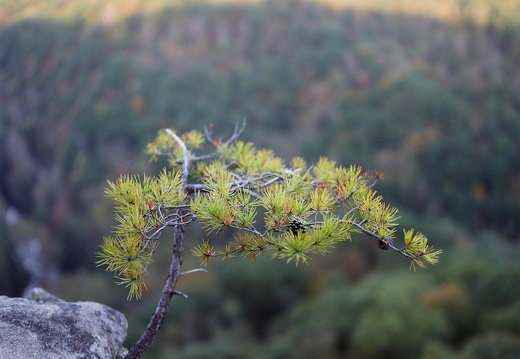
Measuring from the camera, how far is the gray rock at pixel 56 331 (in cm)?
284

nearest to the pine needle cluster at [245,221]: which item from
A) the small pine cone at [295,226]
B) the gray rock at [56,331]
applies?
the small pine cone at [295,226]

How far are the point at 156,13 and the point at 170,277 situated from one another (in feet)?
153

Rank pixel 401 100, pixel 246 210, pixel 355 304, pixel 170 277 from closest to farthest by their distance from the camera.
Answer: pixel 246 210, pixel 170 277, pixel 355 304, pixel 401 100

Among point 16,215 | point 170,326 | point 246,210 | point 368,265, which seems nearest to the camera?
point 246,210

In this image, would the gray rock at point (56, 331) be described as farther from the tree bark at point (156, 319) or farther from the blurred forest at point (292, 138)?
the blurred forest at point (292, 138)

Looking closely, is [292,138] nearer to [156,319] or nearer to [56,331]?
[156,319]

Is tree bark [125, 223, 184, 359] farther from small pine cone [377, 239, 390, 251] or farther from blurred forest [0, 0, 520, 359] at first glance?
blurred forest [0, 0, 520, 359]

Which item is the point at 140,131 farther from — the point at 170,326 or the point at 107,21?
the point at 170,326

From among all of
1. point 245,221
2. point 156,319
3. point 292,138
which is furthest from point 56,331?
point 292,138

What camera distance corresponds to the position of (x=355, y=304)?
22.7 m

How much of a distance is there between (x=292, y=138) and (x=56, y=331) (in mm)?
40747

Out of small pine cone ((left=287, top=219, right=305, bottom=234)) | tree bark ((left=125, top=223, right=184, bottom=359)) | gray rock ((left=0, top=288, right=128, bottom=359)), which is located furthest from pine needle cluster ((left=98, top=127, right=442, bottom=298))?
gray rock ((left=0, top=288, right=128, bottom=359))

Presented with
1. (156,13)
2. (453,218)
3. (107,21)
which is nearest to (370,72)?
(453,218)

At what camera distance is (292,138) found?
43312 mm
